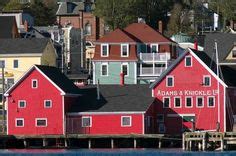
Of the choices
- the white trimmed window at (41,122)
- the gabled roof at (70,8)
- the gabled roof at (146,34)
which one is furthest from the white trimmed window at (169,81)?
the gabled roof at (70,8)

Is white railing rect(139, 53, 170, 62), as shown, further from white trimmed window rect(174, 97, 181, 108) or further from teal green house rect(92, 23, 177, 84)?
white trimmed window rect(174, 97, 181, 108)

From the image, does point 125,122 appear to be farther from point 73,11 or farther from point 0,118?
point 73,11

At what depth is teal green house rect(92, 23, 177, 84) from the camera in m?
116

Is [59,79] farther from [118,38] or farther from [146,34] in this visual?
[146,34]

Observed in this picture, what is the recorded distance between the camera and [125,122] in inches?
3824

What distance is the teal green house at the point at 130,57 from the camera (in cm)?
11581

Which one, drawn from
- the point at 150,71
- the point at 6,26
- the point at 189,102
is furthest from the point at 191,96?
the point at 6,26

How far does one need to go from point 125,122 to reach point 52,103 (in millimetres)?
6801

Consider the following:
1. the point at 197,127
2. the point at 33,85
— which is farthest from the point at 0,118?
the point at 197,127

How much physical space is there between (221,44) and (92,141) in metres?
23.4

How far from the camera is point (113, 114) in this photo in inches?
3836

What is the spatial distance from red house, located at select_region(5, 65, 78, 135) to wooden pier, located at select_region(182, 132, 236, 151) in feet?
44.5

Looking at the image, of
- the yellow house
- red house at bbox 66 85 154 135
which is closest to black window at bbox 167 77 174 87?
red house at bbox 66 85 154 135

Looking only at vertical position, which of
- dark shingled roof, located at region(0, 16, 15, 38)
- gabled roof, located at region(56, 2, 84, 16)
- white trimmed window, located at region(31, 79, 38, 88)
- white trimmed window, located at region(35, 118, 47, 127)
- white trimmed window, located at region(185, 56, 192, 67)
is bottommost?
white trimmed window, located at region(35, 118, 47, 127)
